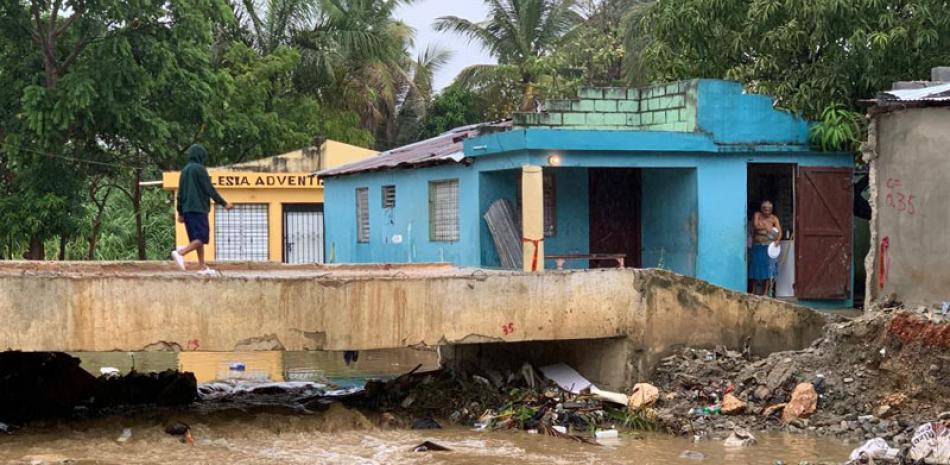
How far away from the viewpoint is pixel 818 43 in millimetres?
18359

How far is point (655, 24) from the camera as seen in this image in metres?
21.1

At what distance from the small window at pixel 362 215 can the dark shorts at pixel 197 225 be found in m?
11.4

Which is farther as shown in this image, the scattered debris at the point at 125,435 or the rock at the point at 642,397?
the rock at the point at 642,397

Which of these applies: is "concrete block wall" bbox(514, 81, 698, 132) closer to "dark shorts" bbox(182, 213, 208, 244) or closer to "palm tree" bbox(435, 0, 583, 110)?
"dark shorts" bbox(182, 213, 208, 244)

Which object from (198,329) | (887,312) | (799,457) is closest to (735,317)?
(887,312)

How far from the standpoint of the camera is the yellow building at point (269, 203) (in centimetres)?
2744

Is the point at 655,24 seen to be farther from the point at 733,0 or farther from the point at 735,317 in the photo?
the point at 735,317

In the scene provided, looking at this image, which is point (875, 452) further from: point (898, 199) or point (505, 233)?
point (505, 233)

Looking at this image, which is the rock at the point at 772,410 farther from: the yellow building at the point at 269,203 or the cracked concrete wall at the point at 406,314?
the yellow building at the point at 269,203

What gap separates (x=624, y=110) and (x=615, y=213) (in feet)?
5.56

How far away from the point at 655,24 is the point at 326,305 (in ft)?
38.3

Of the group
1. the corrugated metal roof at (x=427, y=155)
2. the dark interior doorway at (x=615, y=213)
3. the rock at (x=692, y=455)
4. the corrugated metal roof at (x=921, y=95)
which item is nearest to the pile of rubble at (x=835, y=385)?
the rock at (x=692, y=455)

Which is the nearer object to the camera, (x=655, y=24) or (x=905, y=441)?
(x=905, y=441)

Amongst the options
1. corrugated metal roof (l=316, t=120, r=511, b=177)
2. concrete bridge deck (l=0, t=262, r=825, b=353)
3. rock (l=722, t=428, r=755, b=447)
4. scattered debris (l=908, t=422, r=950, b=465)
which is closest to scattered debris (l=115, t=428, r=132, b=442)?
concrete bridge deck (l=0, t=262, r=825, b=353)
